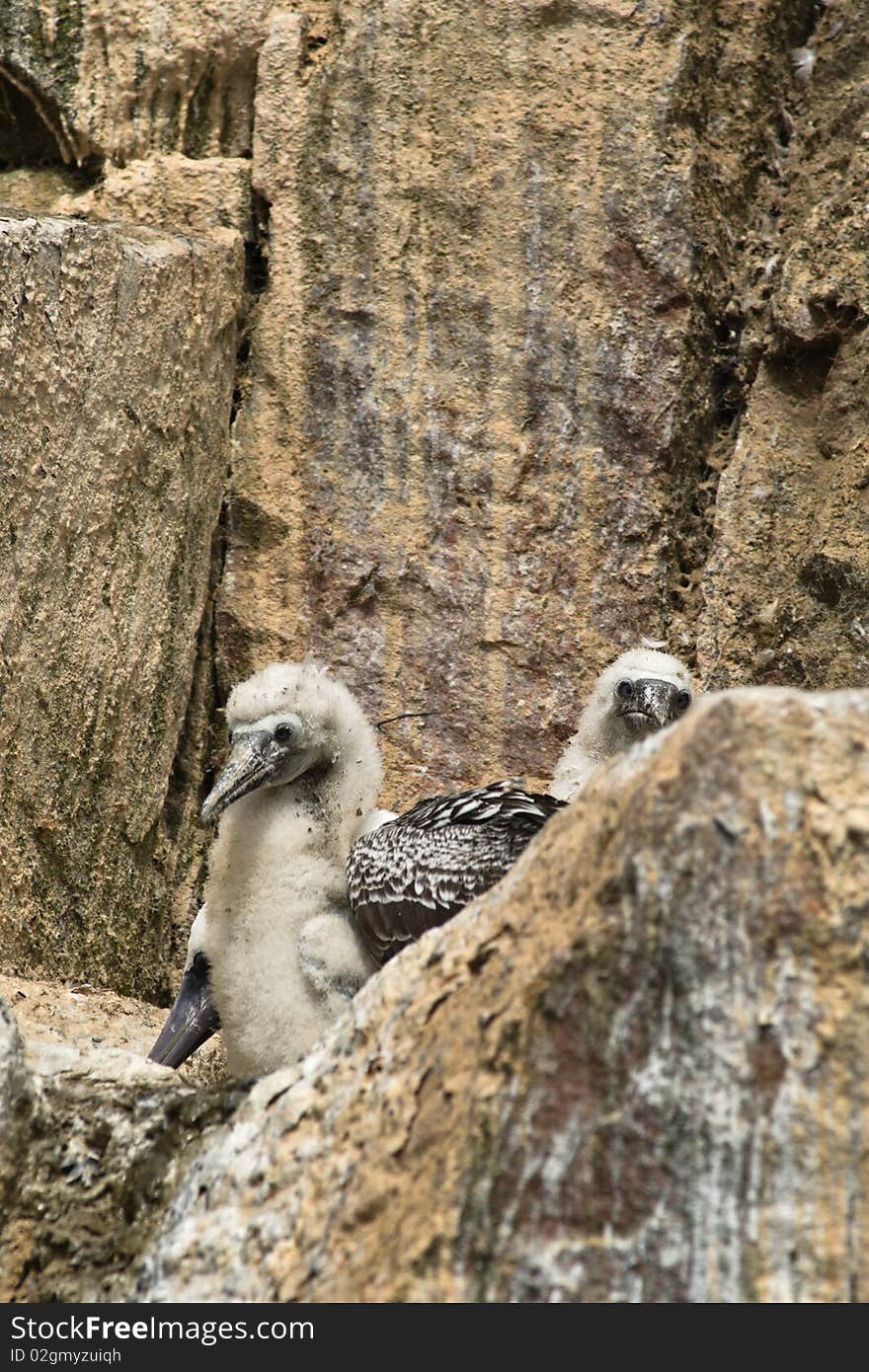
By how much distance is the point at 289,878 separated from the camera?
4.40 metres

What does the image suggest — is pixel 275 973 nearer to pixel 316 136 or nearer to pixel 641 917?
pixel 641 917

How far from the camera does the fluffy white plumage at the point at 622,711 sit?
4.78 metres

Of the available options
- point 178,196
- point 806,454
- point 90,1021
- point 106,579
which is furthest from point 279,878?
point 178,196

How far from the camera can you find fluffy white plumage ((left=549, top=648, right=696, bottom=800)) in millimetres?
4777

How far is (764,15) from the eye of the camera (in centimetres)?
Result: 557

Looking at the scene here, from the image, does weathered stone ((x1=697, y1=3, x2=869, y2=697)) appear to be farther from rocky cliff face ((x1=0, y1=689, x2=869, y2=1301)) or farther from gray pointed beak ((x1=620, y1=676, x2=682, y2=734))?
rocky cliff face ((x1=0, y1=689, x2=869, y2=1301))

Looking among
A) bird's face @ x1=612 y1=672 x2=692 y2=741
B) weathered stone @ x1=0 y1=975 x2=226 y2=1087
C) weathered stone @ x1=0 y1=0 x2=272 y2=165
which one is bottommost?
weathered stone @ x1=0 y1=975 x2=226 y2=1087

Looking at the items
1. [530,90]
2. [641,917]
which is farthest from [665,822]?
[530,90]

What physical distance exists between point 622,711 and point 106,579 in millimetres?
1356

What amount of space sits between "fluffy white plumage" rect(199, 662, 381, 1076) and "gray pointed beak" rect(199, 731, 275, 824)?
2cm

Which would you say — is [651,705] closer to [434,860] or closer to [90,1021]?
[434,860]

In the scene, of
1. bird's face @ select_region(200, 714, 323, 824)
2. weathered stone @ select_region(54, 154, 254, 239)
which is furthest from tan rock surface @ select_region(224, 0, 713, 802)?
bird's face @ select_region(200, 714, 323, 824)

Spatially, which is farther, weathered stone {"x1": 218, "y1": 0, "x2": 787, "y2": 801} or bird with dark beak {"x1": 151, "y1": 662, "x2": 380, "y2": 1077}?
weathered stone {"x1": 218, "y1": 0, "x2": 787, "y2": 801}

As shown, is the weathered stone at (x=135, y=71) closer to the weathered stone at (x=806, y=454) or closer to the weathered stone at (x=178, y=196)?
the weathered stone at (x=178, y=196)
